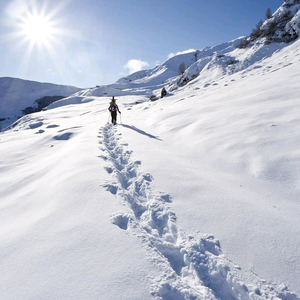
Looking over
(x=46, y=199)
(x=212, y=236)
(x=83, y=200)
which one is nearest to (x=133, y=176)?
(x=83, y=200)

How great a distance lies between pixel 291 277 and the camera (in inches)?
73.6

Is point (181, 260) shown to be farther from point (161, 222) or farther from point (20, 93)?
point (20, 93)

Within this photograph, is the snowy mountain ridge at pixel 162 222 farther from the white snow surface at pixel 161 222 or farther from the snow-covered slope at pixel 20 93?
the snow-covered slope at pixel 20 93

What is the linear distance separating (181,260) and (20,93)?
116m

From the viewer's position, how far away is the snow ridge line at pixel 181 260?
1800 millimetres

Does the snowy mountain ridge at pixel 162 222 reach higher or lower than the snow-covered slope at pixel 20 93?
lower

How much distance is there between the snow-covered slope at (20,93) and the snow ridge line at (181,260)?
81.8m

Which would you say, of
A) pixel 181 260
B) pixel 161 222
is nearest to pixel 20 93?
pixel 161 222

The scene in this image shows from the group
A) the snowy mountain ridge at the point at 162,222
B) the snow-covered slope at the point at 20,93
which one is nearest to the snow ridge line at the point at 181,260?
the snowy mountain ridge at the point at 162,222

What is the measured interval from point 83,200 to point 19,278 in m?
1.40

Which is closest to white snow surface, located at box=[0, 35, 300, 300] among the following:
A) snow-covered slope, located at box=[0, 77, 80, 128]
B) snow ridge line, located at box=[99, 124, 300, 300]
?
snow ridge line, located at box=[99, 124, 300, 300]

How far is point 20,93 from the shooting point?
9256 cm

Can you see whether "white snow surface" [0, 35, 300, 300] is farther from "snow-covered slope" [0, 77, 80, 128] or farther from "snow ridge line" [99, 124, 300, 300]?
"snow-covered slope" [0, 77, 80, 128]

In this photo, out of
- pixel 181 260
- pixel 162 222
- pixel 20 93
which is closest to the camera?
pixel 181 260
